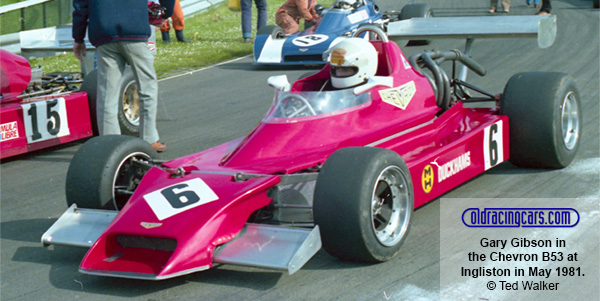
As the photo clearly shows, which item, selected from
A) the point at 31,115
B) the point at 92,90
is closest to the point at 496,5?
the point at 92,90

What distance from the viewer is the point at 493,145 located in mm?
5766

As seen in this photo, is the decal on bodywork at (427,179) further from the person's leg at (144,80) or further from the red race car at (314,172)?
the person's leg at (144,80)

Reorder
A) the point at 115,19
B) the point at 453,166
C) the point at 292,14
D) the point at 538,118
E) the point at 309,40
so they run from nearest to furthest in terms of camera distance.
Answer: the point at 453,166 < the point at 538,118 < the point at 115,19 < the point at 309,40 < the point at 292,14

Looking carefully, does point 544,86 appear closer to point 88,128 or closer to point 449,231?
point 449,231

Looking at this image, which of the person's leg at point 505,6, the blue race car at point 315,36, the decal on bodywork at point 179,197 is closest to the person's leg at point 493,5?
the person's leg at point 505,6

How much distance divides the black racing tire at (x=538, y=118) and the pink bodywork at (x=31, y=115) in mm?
4207

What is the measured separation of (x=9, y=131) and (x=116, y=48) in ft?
5.13

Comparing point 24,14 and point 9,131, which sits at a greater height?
point 9,131

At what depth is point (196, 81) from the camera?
11555mm

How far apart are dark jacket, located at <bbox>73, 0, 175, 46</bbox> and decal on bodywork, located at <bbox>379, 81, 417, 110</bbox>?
2289 mm

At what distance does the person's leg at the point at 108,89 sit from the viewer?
661cm

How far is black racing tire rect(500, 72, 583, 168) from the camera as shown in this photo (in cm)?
588

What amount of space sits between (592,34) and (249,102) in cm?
713

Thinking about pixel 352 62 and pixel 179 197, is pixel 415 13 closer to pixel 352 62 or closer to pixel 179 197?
pixel 352 62
